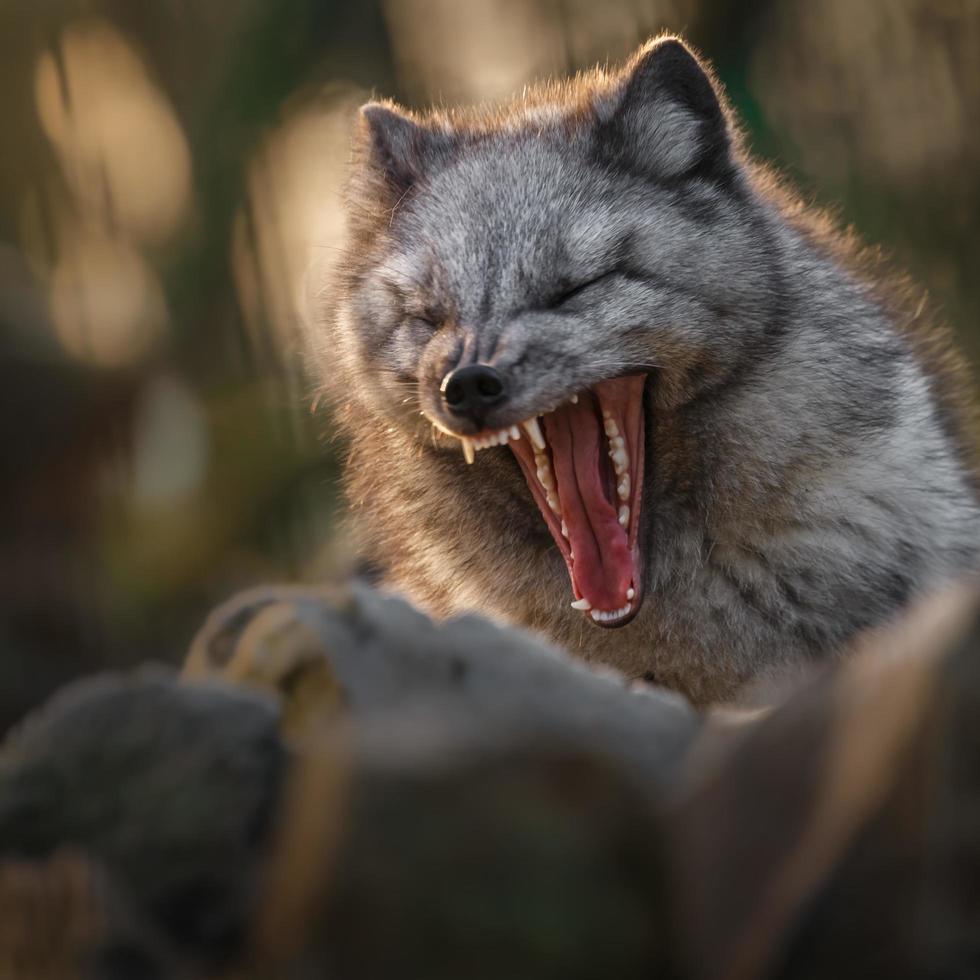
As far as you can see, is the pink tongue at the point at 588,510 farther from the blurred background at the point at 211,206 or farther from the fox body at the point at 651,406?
the blurred background at the point at 211,206

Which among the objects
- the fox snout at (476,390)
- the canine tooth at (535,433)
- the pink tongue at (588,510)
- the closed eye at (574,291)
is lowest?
the pink tongue at (588,510)

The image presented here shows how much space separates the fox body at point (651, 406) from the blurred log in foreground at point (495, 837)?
1316 millimetres

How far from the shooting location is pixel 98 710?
6.02ft

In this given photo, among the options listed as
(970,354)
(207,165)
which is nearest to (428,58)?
(207,165)

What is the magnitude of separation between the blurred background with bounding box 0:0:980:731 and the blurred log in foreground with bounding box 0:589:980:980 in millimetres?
4712

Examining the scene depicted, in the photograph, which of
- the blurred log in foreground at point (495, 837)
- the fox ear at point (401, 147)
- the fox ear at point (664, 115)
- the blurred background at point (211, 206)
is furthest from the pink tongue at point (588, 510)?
the blurred background at point (211, 206)

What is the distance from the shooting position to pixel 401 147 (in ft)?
12.4

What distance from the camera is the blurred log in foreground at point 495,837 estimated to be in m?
1.47

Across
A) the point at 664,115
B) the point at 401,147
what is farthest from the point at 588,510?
the point at 401,147

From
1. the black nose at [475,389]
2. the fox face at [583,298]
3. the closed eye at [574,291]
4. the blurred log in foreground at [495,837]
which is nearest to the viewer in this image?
the blurred log in foreground at [495,837]

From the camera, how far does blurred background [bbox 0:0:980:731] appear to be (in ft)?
22.7

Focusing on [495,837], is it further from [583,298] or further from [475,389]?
[583,298]

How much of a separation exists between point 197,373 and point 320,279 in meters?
3.56

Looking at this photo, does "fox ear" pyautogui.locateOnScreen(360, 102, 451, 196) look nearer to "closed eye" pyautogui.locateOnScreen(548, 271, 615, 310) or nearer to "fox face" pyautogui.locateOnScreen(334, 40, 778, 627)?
"fox face" pyautogui.locateOnScreen(334, 40, 778, 627)
